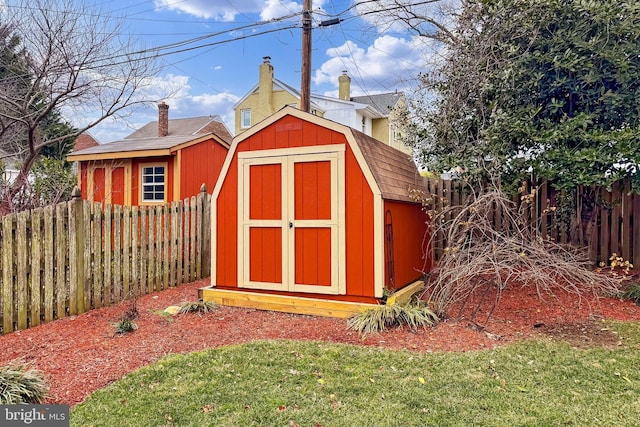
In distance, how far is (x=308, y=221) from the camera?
16.8 feet

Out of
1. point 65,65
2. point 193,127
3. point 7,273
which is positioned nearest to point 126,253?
point 7,273

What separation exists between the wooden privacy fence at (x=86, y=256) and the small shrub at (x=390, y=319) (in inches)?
131

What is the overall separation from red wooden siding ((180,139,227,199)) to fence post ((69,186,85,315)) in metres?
5.12

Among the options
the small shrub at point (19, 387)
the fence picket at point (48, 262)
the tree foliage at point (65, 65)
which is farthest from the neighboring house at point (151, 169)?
the small shrub at point (19, 387)

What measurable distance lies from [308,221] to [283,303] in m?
1.13

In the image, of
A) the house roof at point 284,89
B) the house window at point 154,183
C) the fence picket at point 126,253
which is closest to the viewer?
the fence picket at point 126,253

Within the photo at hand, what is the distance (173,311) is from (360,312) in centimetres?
237

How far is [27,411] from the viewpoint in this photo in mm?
2566

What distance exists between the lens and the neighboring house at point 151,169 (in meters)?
10.0

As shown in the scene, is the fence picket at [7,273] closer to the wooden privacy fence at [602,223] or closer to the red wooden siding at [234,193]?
the red wooden siding at [234,193]

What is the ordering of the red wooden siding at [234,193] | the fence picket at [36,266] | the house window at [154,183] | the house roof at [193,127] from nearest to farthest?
the fence picket at [36,266] < the red wooden siding at [234,193] < the house window at [154,183] < the house roof at [193,127]

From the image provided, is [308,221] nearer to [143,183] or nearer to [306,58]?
[306,58]

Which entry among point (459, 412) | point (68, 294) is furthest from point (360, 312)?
point (68, 294)

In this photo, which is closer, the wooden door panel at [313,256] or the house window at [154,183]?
the wooden door panel at [313,256]
